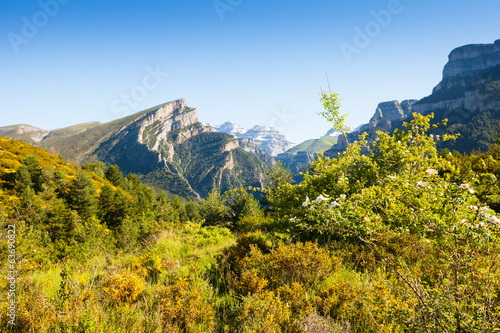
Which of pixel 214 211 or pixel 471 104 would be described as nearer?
pixel 214 211

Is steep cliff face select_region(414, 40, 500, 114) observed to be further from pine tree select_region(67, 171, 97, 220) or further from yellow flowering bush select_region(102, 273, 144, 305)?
pine tree select_region(67, 171, 97, 220)

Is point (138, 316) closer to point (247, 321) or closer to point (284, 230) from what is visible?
point (247, 321)

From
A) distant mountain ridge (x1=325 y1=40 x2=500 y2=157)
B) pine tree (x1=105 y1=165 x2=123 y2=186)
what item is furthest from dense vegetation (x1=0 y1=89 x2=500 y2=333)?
distant mountain ridge (x1=325 y1=40 x2=500 y2=157)

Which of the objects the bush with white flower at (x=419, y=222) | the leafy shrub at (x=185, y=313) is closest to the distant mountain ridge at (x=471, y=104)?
the bush with white flower at (x=419, y=222)

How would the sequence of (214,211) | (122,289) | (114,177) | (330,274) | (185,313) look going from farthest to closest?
(114,177)
(214,211)
(330,274)
(122,289)
(185,313)

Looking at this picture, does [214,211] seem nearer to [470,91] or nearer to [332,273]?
[332,273]

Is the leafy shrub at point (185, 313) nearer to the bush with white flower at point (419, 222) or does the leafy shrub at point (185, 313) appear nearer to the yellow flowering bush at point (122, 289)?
the yellow flowering bush at point (122, 289)

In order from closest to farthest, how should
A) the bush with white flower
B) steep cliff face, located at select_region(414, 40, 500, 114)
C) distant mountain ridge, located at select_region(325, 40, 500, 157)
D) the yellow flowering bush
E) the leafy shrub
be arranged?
1. the bush with white flower
2. the leafy shrub
3. the yellow flowering bush
4. distant mountain ridge, located at select_region(325, 40, 500, 157)
5. steep cliff face, located at select_region(414, 40, 500, 114)

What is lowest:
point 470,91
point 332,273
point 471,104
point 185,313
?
point 332,273

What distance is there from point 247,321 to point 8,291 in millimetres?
3756

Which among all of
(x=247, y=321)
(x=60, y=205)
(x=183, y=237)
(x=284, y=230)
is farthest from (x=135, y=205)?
(x=247, y=321)

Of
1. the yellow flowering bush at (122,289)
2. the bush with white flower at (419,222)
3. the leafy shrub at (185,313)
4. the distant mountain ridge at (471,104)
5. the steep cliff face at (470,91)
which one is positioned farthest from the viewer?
the steep cliff face at (470,91)

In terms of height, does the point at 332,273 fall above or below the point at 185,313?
below

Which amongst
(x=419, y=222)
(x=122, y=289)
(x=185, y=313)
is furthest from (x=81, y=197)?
(x=419, y=222)
